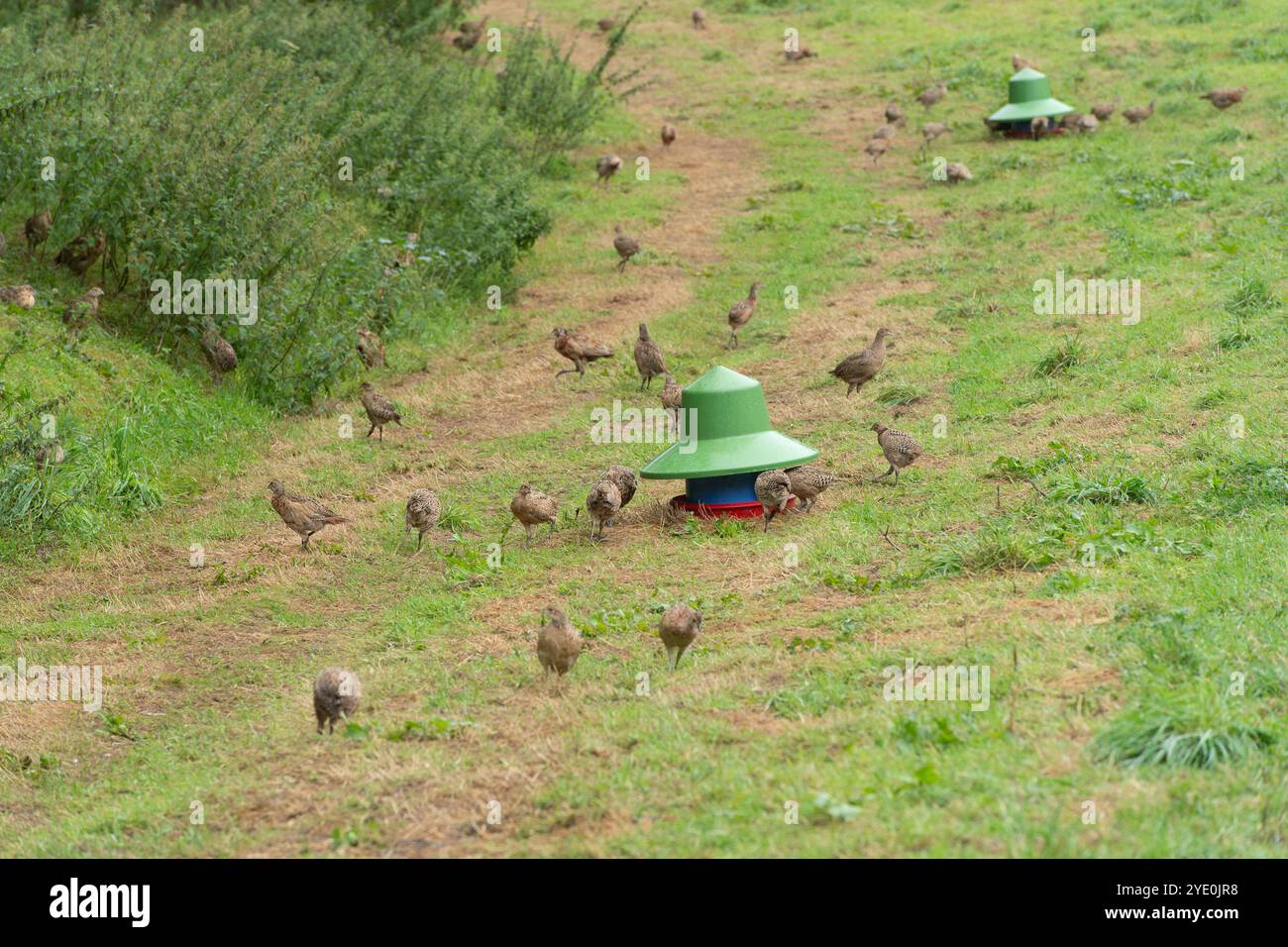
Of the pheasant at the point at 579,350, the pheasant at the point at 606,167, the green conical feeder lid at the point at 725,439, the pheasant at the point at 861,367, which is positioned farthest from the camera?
the pheasant at the point at 606,167

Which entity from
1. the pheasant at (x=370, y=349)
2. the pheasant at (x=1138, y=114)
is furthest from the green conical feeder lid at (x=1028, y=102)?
the pheasant at (x=370, y=349)

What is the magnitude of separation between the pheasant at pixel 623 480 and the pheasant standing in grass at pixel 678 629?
3.17 m

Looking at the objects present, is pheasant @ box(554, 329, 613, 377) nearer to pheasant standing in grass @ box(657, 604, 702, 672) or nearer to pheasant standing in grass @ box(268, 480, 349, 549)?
pheasant standing in grass @ box(268, 480, 349, 549)

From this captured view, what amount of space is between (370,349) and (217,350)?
1842mm

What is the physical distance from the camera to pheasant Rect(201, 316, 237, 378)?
14.1 meters

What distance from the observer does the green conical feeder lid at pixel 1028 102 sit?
22875 mm

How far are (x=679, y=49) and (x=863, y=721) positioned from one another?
87.5 ft

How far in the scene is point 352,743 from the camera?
7410mm

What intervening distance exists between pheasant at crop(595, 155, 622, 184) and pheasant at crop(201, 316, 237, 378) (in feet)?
32.5

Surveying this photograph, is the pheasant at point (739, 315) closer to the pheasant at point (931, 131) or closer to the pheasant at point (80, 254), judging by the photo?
the pheasant at point (80, 254)

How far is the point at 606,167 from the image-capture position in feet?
74.8

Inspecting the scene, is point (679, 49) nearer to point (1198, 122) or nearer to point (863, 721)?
point (1198, 122)

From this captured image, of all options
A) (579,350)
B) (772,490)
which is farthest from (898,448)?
(579,350)

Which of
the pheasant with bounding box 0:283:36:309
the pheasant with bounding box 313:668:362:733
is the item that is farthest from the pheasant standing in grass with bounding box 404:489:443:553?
the pheasant with bounding box 0:283:36:309
